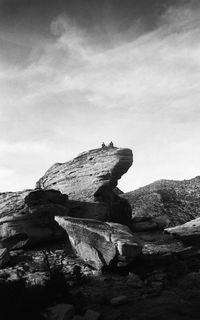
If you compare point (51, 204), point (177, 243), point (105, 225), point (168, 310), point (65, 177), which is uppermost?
point (65, 177)

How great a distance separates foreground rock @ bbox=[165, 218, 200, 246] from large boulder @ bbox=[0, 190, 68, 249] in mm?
7225

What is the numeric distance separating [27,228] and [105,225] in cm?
473

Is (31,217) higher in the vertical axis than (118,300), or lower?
higher

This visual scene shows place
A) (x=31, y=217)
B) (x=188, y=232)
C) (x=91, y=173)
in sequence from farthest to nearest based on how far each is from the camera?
(x=91, y=173), (x=188, y=232), (x=31, y=217)

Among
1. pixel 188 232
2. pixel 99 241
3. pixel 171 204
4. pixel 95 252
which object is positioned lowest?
pixel 95 252

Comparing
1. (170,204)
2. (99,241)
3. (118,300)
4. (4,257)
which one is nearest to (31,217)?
(4,257)

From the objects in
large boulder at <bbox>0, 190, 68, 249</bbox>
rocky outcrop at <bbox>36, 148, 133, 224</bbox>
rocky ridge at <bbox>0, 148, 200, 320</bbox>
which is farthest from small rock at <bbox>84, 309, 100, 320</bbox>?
rocky outcrop at <bbox>36, 148, 133, 224</bbox>

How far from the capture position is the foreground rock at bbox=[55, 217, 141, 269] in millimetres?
18828

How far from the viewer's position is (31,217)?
22938 millimetres

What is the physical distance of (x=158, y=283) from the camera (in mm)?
16875

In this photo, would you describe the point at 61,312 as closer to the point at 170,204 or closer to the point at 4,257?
the point at 4,257

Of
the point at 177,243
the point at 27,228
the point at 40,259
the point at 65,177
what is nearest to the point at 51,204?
the point at 27,228

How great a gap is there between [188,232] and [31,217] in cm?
994

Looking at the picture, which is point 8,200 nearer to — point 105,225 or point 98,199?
point 98,199
